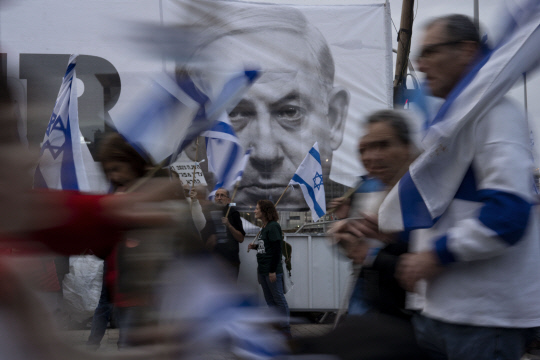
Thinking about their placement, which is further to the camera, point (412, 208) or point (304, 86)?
point (304, 86)

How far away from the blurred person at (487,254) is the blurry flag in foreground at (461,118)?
17 millimetres

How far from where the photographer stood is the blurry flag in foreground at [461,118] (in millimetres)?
1417

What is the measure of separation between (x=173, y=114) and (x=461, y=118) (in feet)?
2.67

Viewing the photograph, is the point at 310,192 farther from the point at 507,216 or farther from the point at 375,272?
the point at 507,216

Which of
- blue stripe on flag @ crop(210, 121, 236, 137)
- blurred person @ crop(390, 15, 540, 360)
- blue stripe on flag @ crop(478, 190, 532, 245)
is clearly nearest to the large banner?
blue stripe on flag @ crop(210, 121, 236, 137)

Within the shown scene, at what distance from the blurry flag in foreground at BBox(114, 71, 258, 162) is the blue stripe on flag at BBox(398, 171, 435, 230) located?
616 mm

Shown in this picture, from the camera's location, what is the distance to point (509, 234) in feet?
4.40

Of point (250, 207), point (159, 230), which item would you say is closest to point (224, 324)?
point (159, 230)

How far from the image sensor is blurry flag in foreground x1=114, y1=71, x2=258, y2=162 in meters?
1.64

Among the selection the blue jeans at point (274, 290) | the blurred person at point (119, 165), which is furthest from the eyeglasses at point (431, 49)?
the blue jeans at point (274, 290)

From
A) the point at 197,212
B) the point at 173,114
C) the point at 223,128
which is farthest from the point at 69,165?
the point at 173,114

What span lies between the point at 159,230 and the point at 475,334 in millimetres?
835

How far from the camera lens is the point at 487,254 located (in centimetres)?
138

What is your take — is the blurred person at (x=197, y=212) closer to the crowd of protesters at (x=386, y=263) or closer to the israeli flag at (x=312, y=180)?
the crowd of protesters at (x=386, y=263)
